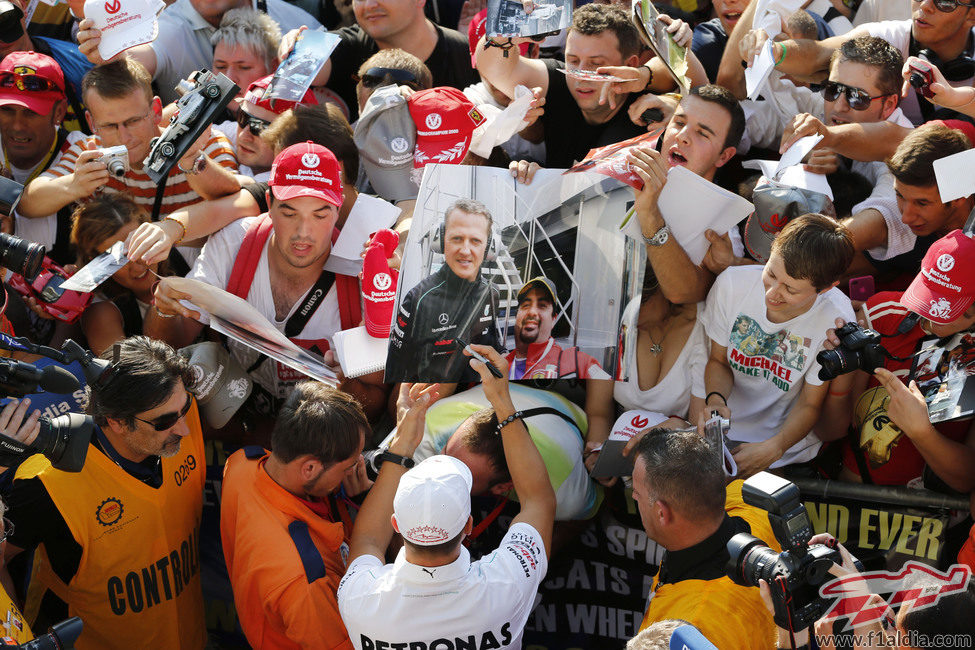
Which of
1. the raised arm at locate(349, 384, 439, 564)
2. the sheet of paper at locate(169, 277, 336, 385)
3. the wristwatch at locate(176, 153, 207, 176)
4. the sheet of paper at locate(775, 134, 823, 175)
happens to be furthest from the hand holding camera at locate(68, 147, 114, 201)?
the sheet of paper at locate(775, 134, 823, 175)

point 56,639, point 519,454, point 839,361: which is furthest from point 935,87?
point 56,639

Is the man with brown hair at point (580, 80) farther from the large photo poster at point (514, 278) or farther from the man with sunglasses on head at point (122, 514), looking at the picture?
the man with sunglasses on head at point (122, 514)

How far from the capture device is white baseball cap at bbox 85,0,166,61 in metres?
4.65

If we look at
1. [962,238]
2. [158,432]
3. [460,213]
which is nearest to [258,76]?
[460,213]

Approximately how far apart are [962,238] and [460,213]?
6.37 ft

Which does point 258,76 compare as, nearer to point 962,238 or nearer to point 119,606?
point 119,606

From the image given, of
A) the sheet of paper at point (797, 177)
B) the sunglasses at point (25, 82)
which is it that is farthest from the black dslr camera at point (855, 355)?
the sunglasses at point (25, 82)

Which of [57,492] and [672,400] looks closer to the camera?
[57,492]

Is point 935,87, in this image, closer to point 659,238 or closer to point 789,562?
point 659,238

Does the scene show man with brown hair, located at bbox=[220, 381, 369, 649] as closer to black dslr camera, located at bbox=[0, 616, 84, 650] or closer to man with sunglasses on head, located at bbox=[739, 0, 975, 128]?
black dslr camera, located at bbox=[0, 616, 84, 650]

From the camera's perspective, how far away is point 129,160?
15.9 ft

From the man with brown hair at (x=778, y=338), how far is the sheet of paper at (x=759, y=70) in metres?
0.73

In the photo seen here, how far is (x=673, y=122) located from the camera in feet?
14.8

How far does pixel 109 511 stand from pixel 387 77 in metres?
2.67
